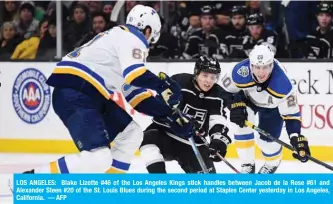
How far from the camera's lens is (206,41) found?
8547 millimetres

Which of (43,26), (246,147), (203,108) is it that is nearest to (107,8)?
(43,26)

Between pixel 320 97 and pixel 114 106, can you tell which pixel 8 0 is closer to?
pixel 320 97

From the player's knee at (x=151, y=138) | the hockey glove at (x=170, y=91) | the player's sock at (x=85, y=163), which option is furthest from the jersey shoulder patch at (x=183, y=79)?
the player's sock at (x=85, y=163)

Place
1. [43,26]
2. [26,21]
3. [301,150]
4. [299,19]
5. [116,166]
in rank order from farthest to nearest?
[26,21], [43,26], [299,19], [301,150], [116,166]

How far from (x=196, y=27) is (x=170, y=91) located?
12.0 feet

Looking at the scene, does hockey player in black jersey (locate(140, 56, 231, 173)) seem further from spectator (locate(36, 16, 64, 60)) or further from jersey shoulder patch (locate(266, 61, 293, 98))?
spectator (locate(36, 16, 64, 60))

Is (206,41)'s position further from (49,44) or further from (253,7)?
(49,44)

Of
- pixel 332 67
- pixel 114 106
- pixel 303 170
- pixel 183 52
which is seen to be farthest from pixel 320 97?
pixel 114 106

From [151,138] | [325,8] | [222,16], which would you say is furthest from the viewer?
[222,16]

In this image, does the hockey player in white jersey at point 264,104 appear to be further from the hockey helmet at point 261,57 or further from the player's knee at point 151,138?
the player's knee at point 151,138

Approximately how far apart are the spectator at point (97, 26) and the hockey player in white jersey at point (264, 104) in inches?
106

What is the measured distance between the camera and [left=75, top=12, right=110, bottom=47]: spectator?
28.9 ft

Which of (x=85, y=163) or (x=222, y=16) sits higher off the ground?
(x=222, y=16)
